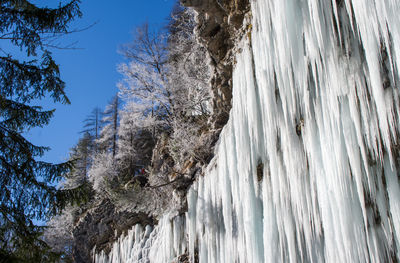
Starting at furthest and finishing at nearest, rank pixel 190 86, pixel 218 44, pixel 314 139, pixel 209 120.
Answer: pixel 190 86 → pixel 209 120 → pixel 218 44 → pixel 314 139

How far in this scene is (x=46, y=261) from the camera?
204 inches

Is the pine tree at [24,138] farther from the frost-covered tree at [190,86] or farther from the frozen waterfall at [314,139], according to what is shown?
the frost-covered tree at [190,86]

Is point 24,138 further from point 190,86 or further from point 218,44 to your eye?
point 190,86

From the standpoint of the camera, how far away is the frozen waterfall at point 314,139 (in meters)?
3.07

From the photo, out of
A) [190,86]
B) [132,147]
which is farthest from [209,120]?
[132,147]

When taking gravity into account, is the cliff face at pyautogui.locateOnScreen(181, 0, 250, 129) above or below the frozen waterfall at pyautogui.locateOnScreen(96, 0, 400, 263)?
above

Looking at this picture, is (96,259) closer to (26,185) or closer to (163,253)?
(163,253)

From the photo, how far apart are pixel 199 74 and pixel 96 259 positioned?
9.13 meters

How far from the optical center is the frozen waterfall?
307 cm

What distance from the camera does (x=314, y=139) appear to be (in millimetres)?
3977

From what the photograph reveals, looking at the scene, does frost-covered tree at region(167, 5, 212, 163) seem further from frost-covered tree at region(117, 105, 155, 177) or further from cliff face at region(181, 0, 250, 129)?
frost-covered tree at region(117, 105, 155, 177)

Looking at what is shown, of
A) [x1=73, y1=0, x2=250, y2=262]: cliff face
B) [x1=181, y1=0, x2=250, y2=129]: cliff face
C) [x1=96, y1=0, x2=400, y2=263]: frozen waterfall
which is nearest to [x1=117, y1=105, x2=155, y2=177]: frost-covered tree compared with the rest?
[x1=73, y1=0, x2=250, y2=262]: cliff face

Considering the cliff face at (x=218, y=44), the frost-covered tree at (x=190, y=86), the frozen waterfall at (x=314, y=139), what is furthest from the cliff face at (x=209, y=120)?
the frost-covered tree at (x=190, y=86)

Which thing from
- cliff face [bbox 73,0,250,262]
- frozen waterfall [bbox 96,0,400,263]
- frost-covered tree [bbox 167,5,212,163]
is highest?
frost-covered tree [bbox 167,5,212,163]
